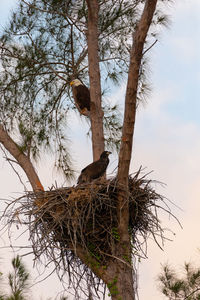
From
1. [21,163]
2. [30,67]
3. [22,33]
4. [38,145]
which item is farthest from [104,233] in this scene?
[22,33]

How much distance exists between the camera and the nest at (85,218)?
437cm

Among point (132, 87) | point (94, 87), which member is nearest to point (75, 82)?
point (94, 87)

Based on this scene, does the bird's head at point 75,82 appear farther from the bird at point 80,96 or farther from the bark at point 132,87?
the bark at point 132,87

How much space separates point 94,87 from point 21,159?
3.70ft

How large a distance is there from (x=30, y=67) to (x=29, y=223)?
107 inches

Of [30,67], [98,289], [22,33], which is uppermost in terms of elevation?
[22,33]

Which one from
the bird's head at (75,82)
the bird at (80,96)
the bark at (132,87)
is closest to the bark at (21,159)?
the bird at (80,96)

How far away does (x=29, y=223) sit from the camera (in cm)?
451

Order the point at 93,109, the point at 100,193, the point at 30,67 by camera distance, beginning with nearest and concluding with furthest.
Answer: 1. the point at 100,193
2. the point at 93,109
3. the point at 30,67

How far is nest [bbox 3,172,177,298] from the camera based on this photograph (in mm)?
4367

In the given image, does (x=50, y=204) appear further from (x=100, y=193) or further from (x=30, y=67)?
(x=30, y=67)

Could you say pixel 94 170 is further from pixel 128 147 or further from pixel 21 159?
pixel 21 159

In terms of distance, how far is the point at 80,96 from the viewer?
6.25m

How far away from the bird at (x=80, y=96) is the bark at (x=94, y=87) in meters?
0.45
